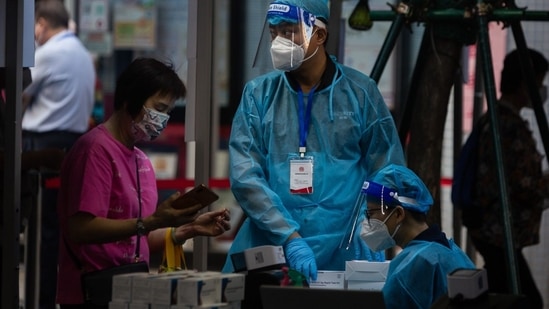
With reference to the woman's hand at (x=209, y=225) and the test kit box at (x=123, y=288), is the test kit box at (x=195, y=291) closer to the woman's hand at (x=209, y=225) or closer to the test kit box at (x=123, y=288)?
the test kit box at (x=123, y=288)

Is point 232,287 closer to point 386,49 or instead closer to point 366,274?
point 366,274

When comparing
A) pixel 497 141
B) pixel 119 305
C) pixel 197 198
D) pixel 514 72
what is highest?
pixel 514 72

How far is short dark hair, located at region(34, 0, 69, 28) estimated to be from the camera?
968 centimetres

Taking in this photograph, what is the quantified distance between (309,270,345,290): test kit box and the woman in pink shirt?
0.42 m

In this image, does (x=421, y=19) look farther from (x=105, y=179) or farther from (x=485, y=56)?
(x=105, y=179)

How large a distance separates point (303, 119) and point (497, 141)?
1.28 meters

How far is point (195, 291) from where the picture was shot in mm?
4156

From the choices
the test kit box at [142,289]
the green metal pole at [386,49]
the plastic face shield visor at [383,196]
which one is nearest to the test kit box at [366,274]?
the plastic face shield visor at [383,196]

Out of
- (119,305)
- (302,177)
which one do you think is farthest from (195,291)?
(302,177)

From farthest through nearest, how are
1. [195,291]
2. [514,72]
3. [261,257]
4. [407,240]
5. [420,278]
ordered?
[514,72], [407,240], [261,257], [420,278], [195,291]

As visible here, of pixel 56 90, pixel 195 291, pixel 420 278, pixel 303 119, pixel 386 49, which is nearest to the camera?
pixel 195 291

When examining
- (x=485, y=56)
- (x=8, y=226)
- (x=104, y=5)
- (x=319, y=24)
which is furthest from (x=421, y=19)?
(x=104, y=5)

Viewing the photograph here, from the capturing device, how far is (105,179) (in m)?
5.33

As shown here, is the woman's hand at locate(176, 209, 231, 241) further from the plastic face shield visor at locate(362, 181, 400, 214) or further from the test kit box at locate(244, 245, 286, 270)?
the plastic face shield visor at locate(362, 181, 400, 214)
